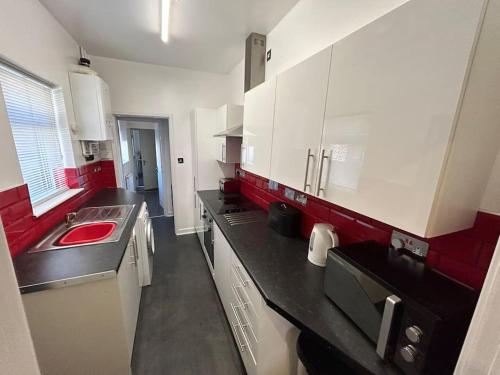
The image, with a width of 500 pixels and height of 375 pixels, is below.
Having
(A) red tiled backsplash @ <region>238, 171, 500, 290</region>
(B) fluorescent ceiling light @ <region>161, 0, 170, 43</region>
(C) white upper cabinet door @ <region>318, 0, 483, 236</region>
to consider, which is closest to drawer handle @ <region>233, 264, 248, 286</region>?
(A) red tiled backsplash @ <region>238, 171, 500, 290</region>

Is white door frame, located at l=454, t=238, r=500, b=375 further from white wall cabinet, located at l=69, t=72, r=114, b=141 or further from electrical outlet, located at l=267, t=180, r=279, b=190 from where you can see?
white wall cabinet, located at l=69, t=72, r=114, b=141

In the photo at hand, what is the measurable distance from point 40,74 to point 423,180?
2595mm

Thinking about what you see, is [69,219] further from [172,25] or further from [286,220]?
[172,25]

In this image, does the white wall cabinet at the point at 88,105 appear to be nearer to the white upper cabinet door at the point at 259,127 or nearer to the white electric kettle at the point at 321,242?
the white upper cabinet door at the point at 259,127

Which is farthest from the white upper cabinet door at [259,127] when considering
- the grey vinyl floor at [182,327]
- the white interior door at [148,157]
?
the white interior door at [148,157]

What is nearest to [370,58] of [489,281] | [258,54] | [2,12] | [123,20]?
[489,281]

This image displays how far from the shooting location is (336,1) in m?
1.22

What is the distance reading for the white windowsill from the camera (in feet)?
4.79

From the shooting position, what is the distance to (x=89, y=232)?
1724mm

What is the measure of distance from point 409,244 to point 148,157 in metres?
6.50

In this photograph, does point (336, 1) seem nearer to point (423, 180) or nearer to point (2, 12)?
point (423, 180)

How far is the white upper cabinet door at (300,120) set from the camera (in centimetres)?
99

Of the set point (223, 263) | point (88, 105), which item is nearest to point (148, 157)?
point (88, 105)

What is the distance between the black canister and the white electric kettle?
33 cm
